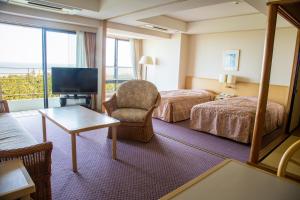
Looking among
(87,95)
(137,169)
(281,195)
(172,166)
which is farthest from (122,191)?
(87,95)

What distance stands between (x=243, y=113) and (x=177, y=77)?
3.22 meters

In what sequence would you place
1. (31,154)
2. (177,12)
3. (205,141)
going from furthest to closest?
(177,12) → (205,141) → (31,154)

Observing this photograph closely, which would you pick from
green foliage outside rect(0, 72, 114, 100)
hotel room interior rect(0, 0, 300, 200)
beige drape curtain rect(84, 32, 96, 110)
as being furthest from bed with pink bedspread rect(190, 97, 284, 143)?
green foliage outside rect(0, 72, 114, 100)

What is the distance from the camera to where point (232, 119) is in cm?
371

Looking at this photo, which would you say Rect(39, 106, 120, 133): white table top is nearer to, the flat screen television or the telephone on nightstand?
the flat screen television

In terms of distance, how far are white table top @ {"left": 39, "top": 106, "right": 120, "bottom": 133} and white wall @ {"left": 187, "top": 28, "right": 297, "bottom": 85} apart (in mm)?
4028

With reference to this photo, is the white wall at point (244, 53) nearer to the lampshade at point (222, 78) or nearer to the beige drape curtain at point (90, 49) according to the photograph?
the lampshade at point (222, 78)

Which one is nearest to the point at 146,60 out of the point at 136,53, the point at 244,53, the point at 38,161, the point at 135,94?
the point at 136,53

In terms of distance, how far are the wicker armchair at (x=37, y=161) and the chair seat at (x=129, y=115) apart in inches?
75.2

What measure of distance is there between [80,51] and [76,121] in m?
3.03

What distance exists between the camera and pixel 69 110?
3529mm

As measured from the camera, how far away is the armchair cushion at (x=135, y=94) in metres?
3.93

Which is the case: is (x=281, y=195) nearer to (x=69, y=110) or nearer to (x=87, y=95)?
(x=69, y=110)

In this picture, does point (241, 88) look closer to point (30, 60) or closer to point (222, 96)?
point (222, 96)
